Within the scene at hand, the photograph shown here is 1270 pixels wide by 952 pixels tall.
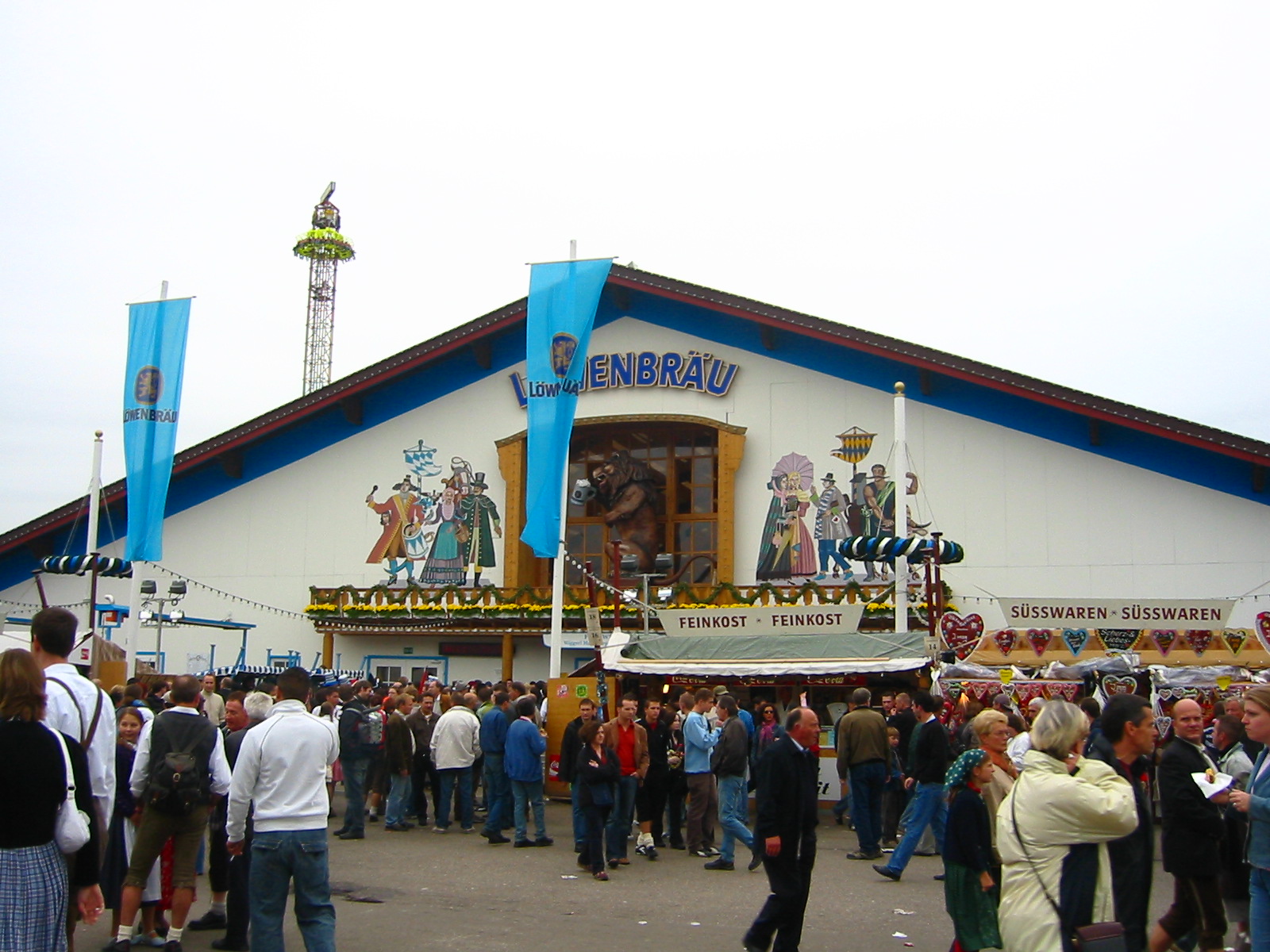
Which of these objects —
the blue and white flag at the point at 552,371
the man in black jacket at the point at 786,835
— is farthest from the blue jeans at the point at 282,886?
the blue and white flag at the point at 552,371

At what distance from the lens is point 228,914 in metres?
8.44

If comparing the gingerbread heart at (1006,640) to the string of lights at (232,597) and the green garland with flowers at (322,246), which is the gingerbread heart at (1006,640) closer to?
the string of lights at (232,597)

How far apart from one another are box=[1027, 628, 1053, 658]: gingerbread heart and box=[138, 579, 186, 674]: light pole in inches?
588

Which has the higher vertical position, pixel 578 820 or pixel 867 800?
pixel 867 800

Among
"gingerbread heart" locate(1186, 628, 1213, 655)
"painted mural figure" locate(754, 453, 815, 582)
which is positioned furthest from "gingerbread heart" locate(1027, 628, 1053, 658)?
"painted mural figure" locate(754, 453, 815, 582)

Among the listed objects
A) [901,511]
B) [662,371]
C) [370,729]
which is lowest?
[370,729]

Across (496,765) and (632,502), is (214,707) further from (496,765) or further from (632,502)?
(632,502)

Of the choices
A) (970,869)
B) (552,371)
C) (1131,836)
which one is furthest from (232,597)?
(1131,836)

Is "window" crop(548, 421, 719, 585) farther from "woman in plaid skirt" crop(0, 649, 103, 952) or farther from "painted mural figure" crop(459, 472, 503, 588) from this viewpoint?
"woman in plaid skirt" crop(0, 649, 103, 952)

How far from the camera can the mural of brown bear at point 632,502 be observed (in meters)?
27.6

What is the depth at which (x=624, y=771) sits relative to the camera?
12922 millimetres

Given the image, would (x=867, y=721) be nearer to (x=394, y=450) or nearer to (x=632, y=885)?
(x=632, y=885)

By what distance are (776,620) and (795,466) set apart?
26.4 feet

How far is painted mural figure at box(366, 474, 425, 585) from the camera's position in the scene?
2919 cm
